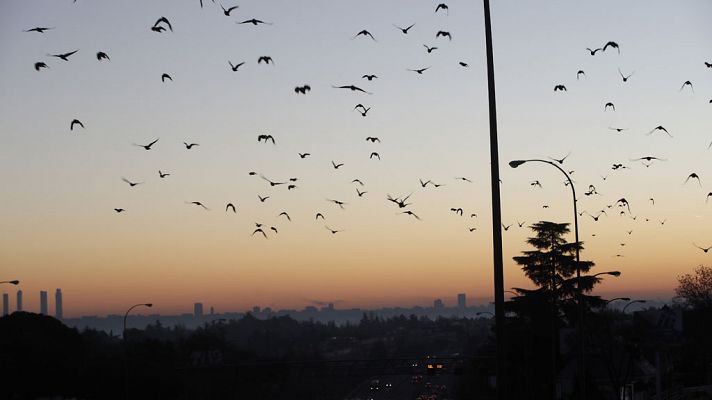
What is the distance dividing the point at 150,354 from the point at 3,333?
2280cm

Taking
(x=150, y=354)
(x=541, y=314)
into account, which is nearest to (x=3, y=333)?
(x=150, y=354)

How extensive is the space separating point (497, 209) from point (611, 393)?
67.1 metres

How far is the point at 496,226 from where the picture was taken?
1570 cm

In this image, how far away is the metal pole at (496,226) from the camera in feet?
50.3

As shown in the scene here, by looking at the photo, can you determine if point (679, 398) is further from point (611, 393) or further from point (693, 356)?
point (693, 356)

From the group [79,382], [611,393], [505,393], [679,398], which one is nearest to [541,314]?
[611,393]

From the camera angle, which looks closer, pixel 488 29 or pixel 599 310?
pixel 488 29

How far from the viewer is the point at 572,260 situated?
95.4 m

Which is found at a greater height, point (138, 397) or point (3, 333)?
point (3, 333)

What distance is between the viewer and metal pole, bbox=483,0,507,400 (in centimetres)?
1532

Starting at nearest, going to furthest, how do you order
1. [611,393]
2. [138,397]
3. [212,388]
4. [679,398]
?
[679,398], [611,393], [138,397], [212,388]

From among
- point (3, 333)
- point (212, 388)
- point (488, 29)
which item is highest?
point (488, 29)

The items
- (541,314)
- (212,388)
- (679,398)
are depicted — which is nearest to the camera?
(679,398)

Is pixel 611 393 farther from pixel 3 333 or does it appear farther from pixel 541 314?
pixel 3 333
